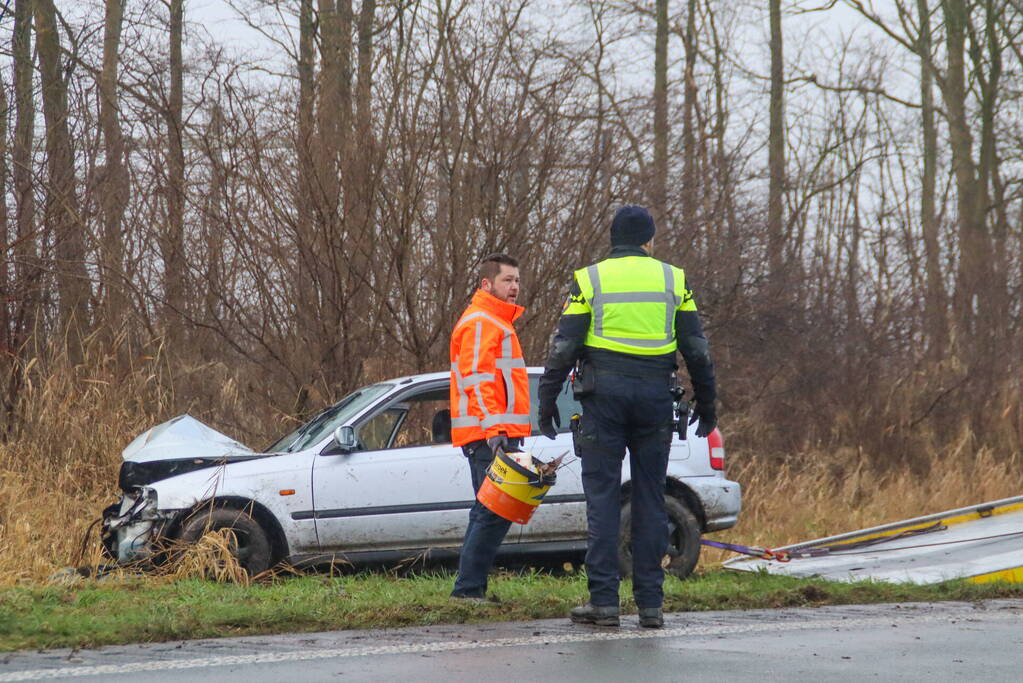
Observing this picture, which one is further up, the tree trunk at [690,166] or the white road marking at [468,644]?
the tree trunk at [690,166]

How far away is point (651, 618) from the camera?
651 cm

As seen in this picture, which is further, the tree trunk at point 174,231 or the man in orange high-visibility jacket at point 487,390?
the tree trunk at point 174,231

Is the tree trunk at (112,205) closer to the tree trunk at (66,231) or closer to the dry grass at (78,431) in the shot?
the tree trunk at (66,231)

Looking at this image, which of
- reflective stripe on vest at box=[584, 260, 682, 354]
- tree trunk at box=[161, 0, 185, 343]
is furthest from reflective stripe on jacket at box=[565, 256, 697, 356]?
tree trunk at box=[161, 0, 185, 343]

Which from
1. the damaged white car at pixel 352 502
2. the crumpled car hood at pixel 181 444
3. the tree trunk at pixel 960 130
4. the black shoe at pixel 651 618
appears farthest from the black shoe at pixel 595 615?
the tree trunk at pixel 960 130

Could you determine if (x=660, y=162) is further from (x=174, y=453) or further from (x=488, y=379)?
(x=488, y=379)

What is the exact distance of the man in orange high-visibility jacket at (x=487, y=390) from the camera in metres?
7.35

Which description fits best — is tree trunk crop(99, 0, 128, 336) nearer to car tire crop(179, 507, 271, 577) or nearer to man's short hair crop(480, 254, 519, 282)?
car tire crop(179, 507, 271, 577)

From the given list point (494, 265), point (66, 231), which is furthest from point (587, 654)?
point (66, 231)

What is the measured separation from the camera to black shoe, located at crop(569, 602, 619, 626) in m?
6.50

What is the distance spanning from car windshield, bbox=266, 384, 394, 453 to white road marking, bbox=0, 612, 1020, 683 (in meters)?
3.47

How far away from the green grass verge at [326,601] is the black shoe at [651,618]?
1.92 ft

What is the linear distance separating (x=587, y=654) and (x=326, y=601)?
204 cm

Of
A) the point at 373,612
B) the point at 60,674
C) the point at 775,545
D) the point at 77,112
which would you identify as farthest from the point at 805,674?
the point at 77,112
